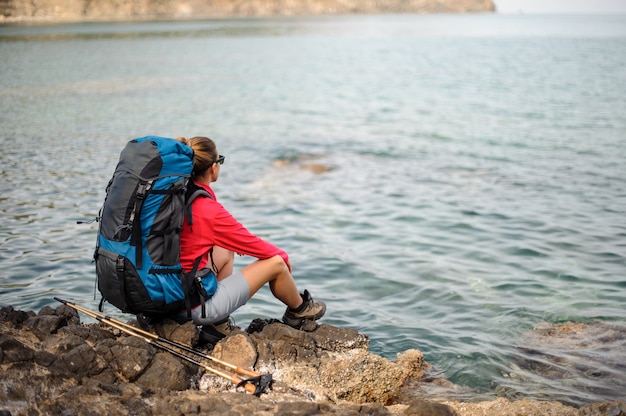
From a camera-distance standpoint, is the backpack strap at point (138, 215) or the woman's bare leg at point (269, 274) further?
the woman's bare leg at point (269, 274)

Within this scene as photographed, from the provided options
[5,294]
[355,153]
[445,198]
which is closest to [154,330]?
[5,294]

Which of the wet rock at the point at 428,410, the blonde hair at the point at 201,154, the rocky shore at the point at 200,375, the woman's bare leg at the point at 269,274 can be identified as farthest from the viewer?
the woman's bare leg at the point at 269,274

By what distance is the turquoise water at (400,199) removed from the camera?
8219mm

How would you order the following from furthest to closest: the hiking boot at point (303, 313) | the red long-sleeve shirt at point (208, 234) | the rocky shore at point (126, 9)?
1. the rocky shore at point (126, 9)
2. the hiking boot at point (303, 313)
3. the red long-sleeve shirt at point (208, 234)

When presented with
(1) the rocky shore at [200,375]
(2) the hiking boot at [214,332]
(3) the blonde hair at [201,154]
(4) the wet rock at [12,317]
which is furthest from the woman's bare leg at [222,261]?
(4) the wet rock at [12,317]

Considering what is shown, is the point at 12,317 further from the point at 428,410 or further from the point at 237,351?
the point at 428,410

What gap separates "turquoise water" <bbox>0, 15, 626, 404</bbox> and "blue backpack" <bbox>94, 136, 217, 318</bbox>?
3015 millimetres

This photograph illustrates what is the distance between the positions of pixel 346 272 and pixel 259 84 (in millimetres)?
26850

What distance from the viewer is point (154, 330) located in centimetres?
594

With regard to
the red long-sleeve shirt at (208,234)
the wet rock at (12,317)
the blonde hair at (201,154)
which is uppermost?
the blonde hair at (201,154)

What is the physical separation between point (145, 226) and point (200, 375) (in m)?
1.30

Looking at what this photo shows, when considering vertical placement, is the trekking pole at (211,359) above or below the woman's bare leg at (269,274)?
below

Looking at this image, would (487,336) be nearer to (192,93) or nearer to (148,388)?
(148,388)

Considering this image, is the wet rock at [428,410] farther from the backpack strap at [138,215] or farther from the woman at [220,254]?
the backpack strap at [138,215]
